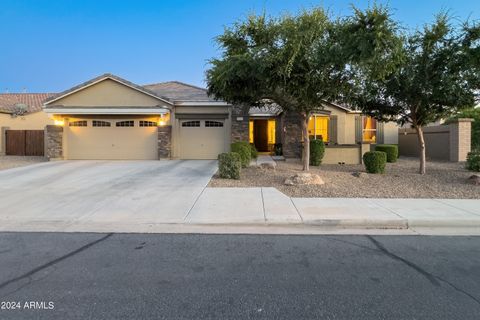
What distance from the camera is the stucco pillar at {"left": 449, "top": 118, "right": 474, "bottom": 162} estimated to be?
16.8 meters

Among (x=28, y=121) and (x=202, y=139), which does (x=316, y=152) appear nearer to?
(x=202, y=139)

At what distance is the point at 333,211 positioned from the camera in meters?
7.05

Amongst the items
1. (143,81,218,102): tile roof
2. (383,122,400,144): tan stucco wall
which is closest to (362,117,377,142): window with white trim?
(383,122,400,144): tan stucco wall

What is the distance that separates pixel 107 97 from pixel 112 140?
99.0 inches

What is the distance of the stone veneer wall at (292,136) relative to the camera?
1781 centimetres

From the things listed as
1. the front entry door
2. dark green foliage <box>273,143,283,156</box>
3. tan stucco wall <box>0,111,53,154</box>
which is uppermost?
tan stucco wall <box>0,111,53,154</box>

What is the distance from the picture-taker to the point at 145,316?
124 inches

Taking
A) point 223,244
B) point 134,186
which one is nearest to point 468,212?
point 223,244

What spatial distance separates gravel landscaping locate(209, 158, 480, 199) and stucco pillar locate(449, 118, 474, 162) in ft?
15.9

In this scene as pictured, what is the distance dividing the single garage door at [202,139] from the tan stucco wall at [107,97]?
2.63 m

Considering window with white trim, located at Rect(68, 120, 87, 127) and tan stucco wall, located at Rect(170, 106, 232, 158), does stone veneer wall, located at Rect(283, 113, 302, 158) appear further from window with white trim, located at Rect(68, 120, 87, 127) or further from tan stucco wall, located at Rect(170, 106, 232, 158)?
window with white trim, located at Rect(68, 120, 87, 127)

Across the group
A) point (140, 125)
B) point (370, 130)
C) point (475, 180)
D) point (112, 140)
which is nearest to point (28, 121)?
point (112, 140)

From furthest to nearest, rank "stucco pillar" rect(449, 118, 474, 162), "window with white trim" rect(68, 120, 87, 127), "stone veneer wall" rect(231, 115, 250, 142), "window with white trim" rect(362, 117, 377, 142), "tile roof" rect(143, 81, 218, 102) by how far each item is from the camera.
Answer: "window with white trim" rect(362, 117, 377, 142) < "tile roof" rect(143, 81, 218, 102) < "window with white trim" rect(68, 120, 87, 127) < "stone veneer wall" rect(231, 115, 250, 142) < "stucco pillar" rect(449, 118, 474, 162)

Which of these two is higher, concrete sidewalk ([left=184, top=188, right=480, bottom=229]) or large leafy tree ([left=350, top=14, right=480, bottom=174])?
large leafy tree ([left=350, top=14, right=480, bottom=174])
